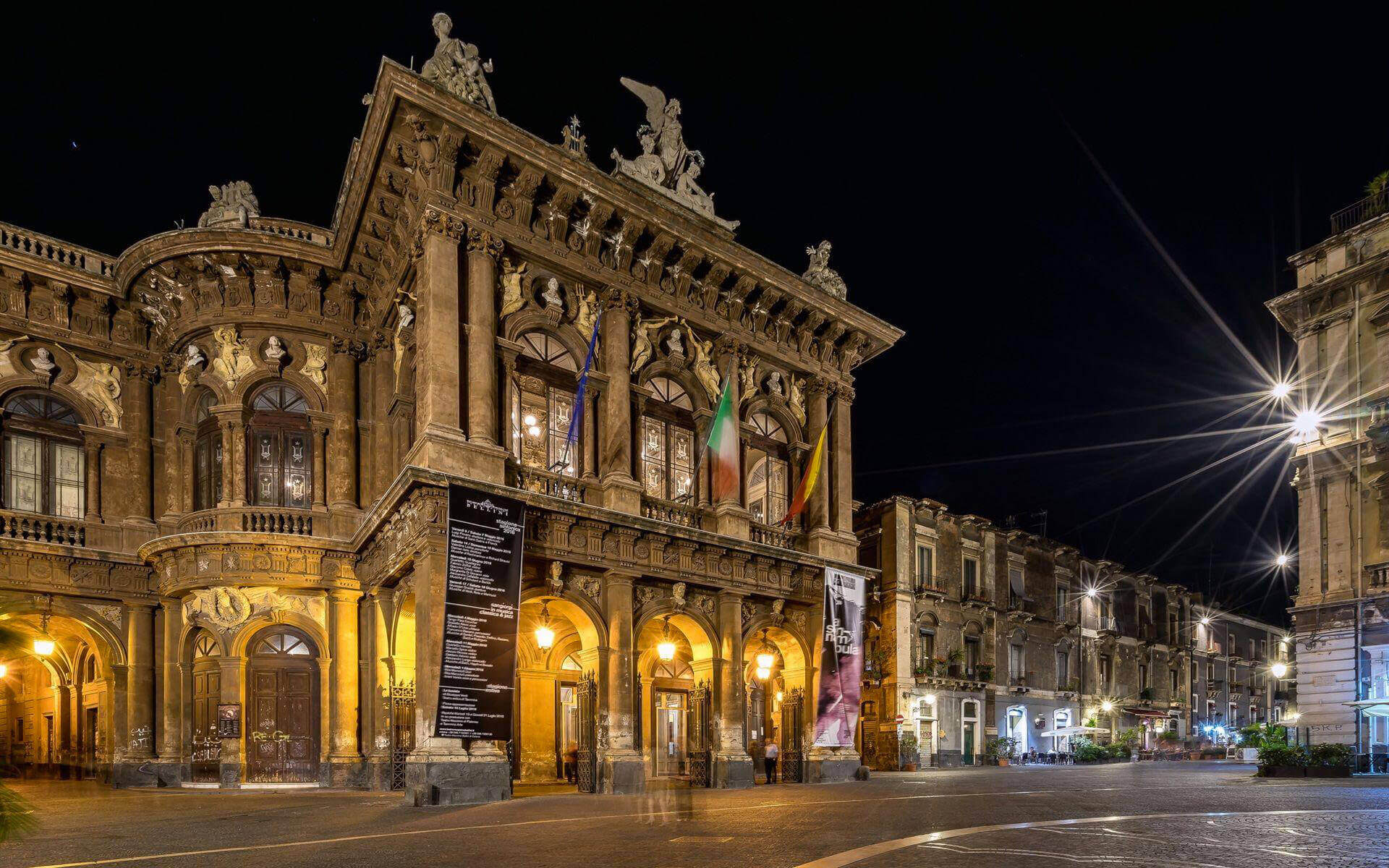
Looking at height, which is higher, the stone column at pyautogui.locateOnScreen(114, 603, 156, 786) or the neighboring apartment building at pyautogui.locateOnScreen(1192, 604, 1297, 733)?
the stone column at pyautogui.locateOnScreen(114, 603, 156, 786)

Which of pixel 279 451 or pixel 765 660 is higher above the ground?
pixel 279 451

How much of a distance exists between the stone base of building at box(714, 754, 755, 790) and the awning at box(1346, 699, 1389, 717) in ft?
61.1

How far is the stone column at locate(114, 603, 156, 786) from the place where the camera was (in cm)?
2244

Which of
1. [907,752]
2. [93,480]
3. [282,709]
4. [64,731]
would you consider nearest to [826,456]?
A: [282,709]

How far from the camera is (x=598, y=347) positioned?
2273cm

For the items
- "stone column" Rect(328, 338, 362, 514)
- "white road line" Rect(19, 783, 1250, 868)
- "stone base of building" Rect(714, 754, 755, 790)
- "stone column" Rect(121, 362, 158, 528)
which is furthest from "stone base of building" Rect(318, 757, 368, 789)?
"white road line" Rect(19, 783, 1250, 868)

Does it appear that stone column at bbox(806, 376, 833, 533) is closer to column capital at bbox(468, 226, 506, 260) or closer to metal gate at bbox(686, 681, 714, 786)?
metal gate at bbox(686, 681, 714, 786)

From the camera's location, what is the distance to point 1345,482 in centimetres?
3048

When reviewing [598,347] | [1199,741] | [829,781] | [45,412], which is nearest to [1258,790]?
[829,781]

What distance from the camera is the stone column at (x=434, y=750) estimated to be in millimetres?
16891

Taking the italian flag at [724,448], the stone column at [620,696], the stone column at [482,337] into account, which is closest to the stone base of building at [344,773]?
the stone column at [620,696]

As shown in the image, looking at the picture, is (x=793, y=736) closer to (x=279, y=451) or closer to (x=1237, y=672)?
(x=279, y=451)

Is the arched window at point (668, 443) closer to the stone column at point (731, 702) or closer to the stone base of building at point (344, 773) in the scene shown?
the stone column at point (731, 702)

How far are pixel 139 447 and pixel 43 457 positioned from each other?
1979 millimetres
